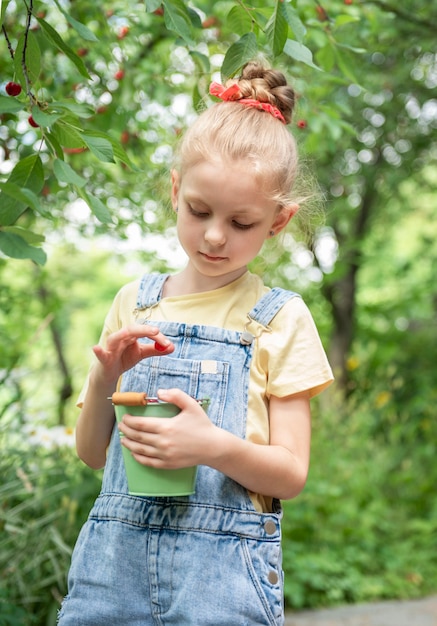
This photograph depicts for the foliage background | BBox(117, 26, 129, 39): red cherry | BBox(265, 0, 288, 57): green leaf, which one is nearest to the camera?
BBox(265, 0, 288, 57): green leaf

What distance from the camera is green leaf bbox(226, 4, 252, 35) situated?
1.56 m

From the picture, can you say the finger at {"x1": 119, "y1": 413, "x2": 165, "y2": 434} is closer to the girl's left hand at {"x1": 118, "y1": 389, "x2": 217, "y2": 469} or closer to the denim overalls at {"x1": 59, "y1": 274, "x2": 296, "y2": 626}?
the girl's left hand at {"x1": 118, "y1": 389, "x2": 217, "y2": 469}

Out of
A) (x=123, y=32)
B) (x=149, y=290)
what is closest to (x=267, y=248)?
(x=149, y=290)

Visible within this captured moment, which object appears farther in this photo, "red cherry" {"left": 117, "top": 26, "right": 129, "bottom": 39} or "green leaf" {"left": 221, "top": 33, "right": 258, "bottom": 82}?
"red cherry" {"left": 117, "top": 26, "right": 129, "bottom": 39}

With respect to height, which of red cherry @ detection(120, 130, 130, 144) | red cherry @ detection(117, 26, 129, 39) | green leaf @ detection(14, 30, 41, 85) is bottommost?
green leaf @ detection(14, 30, 41, 85)

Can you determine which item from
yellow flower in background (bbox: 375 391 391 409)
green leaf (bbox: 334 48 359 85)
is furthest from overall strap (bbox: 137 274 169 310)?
yellow flower in background (bbox: 375 391 391 409)

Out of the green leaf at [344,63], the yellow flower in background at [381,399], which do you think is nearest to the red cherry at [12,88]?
the green leaf at [344,63]

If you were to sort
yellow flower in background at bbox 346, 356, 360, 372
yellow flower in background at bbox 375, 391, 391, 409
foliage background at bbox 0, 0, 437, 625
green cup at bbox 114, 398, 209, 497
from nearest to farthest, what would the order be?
1. green cup at bbox 114, 398, 209, 497
2. foliage background at bbox 0, 0, 437, 625
3. yellow flower in background at bbox 375, 391, 391, 409
4. yellow flower in background at bbox 346, 356, 360, 372

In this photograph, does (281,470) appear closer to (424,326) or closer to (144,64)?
(144,64)

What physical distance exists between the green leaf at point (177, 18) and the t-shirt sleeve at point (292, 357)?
555 millimetres

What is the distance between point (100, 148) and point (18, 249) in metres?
0.26

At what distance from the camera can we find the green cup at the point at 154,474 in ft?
4.08

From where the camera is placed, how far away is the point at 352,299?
21.6 ft

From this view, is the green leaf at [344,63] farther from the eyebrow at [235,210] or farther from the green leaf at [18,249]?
the green leaf at [18,249]
